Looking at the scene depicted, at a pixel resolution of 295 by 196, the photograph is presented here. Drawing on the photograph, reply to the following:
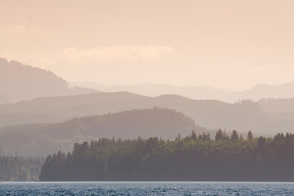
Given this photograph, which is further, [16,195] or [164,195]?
[16,195]

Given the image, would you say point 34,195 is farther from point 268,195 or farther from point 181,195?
point 268,195

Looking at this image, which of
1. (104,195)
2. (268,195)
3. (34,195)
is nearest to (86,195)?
(104,195)

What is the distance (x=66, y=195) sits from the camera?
153000 millimetres

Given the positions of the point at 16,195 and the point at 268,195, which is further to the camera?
the point at 16,195

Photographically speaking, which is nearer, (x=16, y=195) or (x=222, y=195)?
(x=222, y=195)

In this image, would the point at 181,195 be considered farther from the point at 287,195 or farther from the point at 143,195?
the point at 287,195

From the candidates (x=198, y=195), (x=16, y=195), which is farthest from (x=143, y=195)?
(x=16, y=195)

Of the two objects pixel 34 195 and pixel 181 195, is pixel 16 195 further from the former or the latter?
pixel 181 195

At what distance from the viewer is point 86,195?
154 m

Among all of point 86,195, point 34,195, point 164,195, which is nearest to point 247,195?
point 164,195

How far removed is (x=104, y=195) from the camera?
152 m

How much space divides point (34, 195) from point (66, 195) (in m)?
11.9

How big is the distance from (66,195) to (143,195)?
995 inches

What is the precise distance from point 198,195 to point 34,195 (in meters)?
54.5
